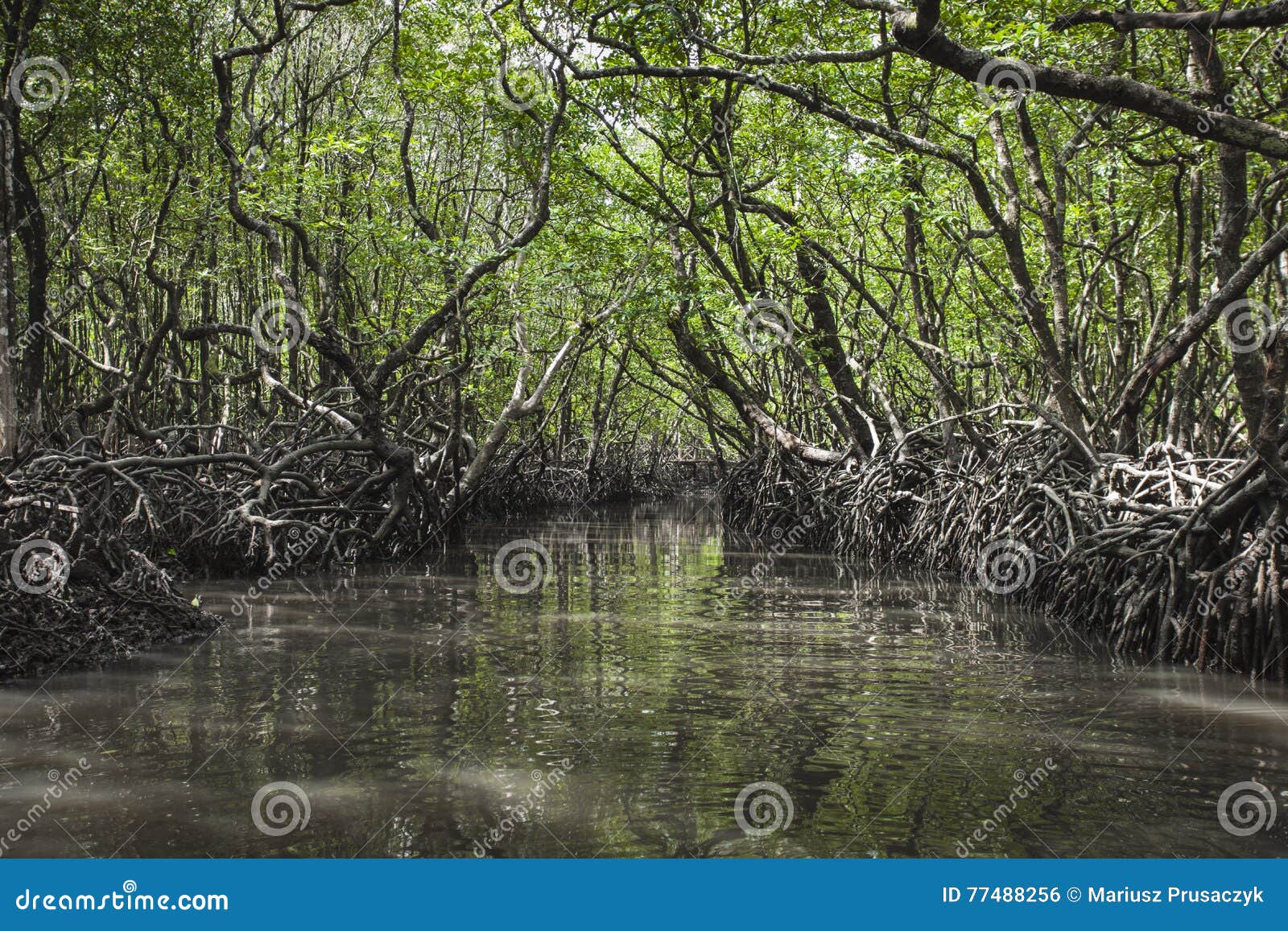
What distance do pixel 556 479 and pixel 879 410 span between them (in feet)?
28.4

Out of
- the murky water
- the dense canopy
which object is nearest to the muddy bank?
the murky water

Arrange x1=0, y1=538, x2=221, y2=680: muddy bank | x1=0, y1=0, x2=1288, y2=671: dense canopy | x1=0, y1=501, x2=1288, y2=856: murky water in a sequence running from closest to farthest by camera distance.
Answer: x1=0, y1=501, x2=1288, y2=856: murky water → x1=0, y1=538, x2=221, y2=680: muddy bank → x1=0, y1=0, x2=1288, y2=671: dense canopy

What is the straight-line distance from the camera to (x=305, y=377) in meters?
16.2

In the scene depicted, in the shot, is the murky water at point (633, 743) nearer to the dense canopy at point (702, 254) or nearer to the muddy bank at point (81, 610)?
the muddy bank at point (81, 610)

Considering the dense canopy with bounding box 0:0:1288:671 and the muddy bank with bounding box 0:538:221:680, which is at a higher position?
the dense canopy with bounding box 0:0:1288:671

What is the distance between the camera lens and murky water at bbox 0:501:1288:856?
3.39m

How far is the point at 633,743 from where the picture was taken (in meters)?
4.40

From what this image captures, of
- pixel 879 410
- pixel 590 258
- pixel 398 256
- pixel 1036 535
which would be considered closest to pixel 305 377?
pixel 398 256

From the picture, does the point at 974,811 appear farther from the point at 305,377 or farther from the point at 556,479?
the point at 556,479

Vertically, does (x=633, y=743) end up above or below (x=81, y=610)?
below

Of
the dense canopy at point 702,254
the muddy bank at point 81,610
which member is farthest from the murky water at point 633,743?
the dense canopy at point 702,254

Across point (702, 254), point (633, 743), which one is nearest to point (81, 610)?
point (633, 743)

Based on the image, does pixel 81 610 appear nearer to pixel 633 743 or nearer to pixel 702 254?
pixel 633 743

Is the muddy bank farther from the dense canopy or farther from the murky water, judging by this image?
the dense canopy
